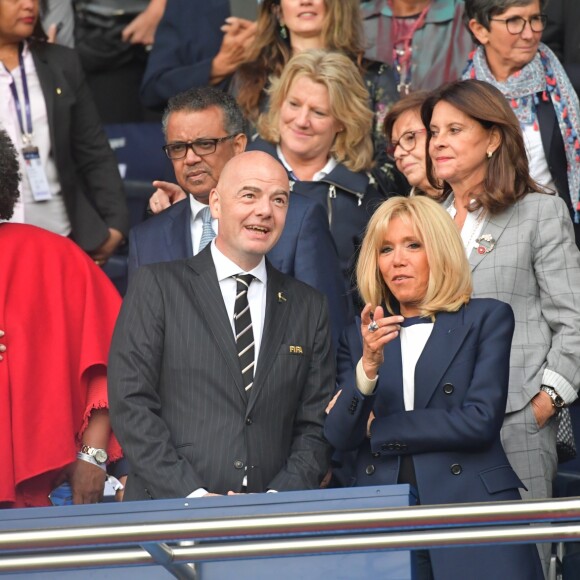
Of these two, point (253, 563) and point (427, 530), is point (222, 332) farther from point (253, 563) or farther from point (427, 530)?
point (427, 530)

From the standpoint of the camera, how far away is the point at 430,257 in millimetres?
4930

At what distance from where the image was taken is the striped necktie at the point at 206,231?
235 inches

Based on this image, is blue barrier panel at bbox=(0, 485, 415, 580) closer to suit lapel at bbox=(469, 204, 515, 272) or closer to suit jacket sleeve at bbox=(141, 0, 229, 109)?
suit lapel at bbox=(469, 204, 515, 272)

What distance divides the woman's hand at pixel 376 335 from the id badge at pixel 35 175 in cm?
267

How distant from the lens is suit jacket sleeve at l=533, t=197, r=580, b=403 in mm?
5266

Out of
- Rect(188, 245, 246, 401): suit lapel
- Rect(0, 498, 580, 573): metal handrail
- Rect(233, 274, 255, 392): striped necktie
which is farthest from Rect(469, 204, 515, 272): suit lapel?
Rect(0, 498, 580, 573): metal handrail

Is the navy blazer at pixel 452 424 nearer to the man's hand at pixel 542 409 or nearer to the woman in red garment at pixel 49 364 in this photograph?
the man's hand at pixel 542 409

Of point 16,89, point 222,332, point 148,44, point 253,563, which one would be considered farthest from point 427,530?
point 148,44

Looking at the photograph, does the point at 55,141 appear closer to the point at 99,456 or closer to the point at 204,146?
the point at 204,146

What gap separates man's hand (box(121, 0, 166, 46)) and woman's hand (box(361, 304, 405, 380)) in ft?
13.3

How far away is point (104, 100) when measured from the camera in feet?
28.1

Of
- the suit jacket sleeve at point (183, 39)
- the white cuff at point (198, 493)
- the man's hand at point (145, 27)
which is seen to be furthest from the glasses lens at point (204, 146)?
the man's hand at point (145, 27)

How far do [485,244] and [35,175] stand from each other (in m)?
2.46

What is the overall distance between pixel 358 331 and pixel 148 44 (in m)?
3.81
